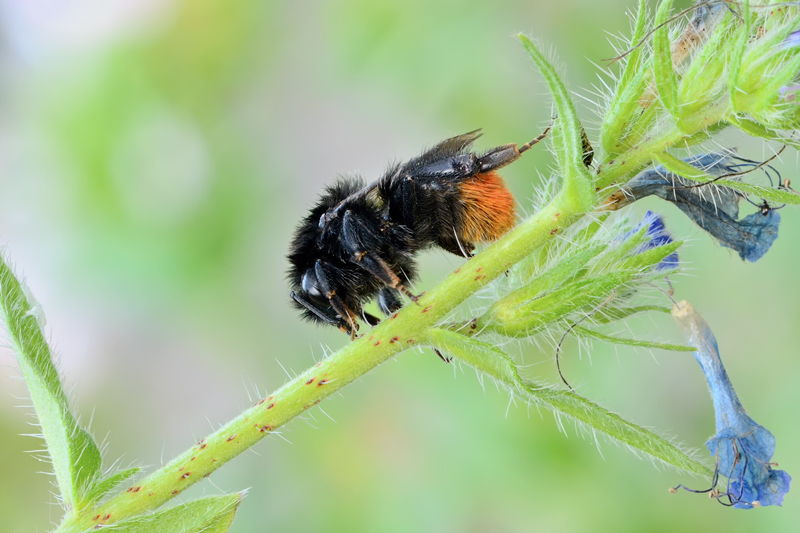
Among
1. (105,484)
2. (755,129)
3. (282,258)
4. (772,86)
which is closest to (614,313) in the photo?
(755,129)

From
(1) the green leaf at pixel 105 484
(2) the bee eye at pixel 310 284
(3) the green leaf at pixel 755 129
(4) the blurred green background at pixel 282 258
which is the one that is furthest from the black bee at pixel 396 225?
(4) the blurred green background at pixel 282 258

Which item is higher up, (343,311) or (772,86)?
(343,311)

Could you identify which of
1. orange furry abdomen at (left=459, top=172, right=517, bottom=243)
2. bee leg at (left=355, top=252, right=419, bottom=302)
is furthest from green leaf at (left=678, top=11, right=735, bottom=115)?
bee leg at (left=355, top=252, right=419, bottom=302)

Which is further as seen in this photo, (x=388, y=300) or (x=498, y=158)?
(x=388, y=300)

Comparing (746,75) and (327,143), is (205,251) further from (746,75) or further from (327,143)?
(746,75)

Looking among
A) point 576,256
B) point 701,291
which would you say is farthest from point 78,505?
point 701,291

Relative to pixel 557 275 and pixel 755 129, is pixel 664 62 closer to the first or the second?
pixel 755 129

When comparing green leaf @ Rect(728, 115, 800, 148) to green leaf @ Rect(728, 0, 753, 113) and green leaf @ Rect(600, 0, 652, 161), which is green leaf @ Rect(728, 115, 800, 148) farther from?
green leaf @ Rect(600, 0, 652, 161)
